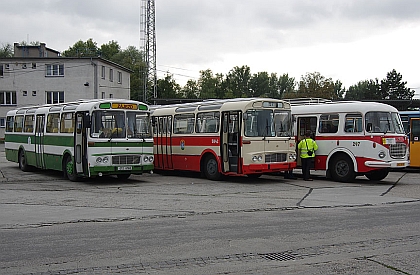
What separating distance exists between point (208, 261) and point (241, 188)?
10.1m

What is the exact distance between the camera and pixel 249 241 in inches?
349

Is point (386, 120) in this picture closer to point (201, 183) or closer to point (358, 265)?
point (201, 183)

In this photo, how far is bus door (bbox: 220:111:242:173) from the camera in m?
18.7

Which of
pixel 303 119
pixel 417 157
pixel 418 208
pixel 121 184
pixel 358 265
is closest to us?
pixel 358 265

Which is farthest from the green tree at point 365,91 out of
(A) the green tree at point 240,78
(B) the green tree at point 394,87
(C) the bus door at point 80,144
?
(C) the bus door at point 80,144

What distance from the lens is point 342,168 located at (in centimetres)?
1959

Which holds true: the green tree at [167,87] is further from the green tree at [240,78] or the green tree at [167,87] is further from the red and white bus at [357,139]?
the red and white bus at [357,139]

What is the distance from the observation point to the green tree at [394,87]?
89.9 metres

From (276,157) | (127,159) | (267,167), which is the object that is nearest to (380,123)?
(276,157)

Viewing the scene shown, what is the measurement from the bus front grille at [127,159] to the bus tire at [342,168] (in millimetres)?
7039

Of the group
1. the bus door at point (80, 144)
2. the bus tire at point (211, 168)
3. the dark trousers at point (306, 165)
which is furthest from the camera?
the dark trousers at point (306, 165)

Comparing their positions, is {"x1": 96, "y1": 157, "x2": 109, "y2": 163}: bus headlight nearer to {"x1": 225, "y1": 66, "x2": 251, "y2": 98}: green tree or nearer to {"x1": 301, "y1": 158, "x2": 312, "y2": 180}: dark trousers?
{"x1": 301, "y1": 158, "x2": 312, "y2": 180}: dark trousers

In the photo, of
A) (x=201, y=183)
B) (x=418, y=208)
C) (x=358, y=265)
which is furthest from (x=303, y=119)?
(x=358, y=265)

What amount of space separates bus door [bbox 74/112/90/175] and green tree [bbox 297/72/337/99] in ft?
198
